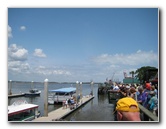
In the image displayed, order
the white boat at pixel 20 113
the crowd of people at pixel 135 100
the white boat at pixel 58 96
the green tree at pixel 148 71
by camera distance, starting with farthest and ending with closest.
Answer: the white boat at pixel 58 96, the white boat at pixel 20 113, the green tree at pixel 148 71, the crowd of people at pixel 135 100

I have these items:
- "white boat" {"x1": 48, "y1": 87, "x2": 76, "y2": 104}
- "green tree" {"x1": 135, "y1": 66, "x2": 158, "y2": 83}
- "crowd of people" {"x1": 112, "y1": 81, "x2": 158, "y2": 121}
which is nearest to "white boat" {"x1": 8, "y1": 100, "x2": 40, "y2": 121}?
"crowd of people" {"x1": 112, "y1": 81, "x2": 158, "y2": 121}

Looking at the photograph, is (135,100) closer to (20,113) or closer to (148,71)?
(148,71)

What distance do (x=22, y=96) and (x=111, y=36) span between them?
1535 centimetres

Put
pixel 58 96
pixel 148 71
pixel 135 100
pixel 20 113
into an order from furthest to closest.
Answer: pixel 58 96
pixel 20 113
pixel 148 71
pixel 135 100

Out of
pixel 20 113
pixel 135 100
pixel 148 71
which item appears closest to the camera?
pixel 135 100

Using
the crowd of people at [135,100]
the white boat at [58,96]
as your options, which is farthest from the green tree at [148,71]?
the white boat at [58,96]

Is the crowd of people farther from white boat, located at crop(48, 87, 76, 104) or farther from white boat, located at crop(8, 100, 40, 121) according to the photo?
white boat, located at crop(48, 87, 76, 104)

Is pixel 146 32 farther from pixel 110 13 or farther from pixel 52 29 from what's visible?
pixel 52 29

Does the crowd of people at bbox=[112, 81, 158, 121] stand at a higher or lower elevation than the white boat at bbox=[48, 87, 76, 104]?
higher

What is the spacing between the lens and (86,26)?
4.66m

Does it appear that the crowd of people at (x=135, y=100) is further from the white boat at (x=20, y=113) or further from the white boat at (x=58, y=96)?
the white boat at (x=58, y=96)

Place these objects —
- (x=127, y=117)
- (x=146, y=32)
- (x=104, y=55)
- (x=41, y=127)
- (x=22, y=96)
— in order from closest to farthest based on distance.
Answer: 1. (x=127, y=117)
2. (x=41, y=127)
3. (x=146, y=32)
4. (x=104, y=55)
5. (x=22, y=96)

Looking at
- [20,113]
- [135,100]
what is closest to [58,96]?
[20,113]

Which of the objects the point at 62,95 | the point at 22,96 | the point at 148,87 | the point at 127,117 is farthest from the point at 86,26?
the point at 22,96
